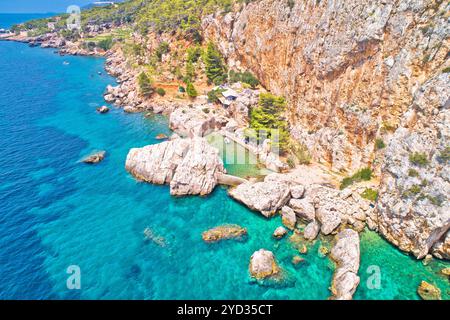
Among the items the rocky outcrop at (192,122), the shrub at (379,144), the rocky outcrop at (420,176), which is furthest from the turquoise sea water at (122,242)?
the shrub at (379,144)

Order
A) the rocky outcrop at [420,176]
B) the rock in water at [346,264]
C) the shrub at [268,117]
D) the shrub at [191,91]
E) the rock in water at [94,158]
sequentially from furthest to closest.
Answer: the shrub at [191,91]
the shrub at [268,117]
the rock in water at [94,158]
the rocky outcrop at [420,176]
the rock in water at [346,264]

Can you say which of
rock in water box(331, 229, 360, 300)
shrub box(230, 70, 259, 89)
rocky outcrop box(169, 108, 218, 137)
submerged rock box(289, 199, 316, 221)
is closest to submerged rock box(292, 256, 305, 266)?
rock in water box(331, 229, 360, 300)

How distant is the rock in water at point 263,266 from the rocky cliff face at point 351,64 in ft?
68.9

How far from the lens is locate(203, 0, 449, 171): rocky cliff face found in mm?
36375

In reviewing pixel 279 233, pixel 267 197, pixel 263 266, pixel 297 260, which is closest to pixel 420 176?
pixel 297 260

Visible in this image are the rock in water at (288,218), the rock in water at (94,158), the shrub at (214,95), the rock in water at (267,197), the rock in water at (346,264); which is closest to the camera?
the rock in water at (346,264)

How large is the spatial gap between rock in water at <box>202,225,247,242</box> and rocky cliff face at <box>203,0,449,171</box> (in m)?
20.0

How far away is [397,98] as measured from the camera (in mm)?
38219

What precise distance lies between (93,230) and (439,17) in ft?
168

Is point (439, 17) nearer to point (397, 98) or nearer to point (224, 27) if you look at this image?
point (397, 98)

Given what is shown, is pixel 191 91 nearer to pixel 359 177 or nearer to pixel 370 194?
pixel 359 177

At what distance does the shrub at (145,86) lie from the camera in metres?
79.8

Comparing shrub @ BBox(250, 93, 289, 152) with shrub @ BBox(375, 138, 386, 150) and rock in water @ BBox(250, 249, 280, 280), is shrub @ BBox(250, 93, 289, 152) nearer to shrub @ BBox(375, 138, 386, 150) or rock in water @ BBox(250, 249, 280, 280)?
shrub @ BBox(375, 138, 386, 150)

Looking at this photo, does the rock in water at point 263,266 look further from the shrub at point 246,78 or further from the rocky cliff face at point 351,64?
the shrub at point 246,78
